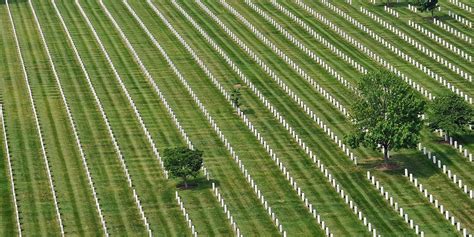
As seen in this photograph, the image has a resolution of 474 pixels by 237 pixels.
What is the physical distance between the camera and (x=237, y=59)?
153875 mm

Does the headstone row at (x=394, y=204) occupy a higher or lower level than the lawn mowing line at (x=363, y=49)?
higher

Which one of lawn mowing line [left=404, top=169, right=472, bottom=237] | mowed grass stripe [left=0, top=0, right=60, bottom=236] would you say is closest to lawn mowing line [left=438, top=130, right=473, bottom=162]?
lawn mowing line [left=404, top=169, right=472, bottom=237]

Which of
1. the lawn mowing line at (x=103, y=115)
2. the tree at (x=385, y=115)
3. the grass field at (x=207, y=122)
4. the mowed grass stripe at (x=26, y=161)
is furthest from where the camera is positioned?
the tree at (x=385, y=115)

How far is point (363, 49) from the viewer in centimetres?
15738

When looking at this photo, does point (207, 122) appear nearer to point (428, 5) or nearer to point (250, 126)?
point (250, 126)

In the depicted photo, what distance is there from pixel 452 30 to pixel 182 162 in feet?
216

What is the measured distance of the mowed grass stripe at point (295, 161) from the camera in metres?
102

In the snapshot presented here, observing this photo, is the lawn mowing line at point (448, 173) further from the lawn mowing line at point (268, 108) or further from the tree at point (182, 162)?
the tree at point (182, 162)

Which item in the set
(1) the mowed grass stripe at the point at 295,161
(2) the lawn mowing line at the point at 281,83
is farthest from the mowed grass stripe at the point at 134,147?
(2) the lawn mowing line at the point at 281,83

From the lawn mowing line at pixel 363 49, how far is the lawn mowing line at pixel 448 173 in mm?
19203

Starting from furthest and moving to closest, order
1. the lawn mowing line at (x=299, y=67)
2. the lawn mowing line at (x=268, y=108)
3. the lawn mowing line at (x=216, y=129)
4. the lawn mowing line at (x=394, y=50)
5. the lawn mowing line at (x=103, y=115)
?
the lawn mowing line at (x=394, y=50)
the lawn mowing line at (x=299, y=67)
the lawn mowing line at (x=268, y=108)
the lawn mowing line at (x=103, y=115)
the lawn mowing line at (x=216, y=129)

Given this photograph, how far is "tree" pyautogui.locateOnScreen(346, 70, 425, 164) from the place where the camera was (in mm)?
Result: 111312

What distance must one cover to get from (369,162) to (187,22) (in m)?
62.7

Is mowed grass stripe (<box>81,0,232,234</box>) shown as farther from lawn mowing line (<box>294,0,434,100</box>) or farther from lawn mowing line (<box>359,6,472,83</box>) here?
lawn mowing line (<box>359,6,472,83</box>)
